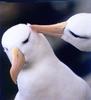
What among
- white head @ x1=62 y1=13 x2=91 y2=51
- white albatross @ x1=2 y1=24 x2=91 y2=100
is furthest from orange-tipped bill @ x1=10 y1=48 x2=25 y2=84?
white head @ x1=62 y1=13 x2=91 y2=51

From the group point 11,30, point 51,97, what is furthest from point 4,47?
point 51,97

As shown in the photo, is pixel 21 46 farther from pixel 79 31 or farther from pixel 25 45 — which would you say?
pixel 79 31

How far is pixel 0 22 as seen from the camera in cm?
90

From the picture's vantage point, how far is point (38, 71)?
86 centimetres

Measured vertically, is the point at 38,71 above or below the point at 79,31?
below

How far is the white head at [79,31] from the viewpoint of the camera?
2.68 feet

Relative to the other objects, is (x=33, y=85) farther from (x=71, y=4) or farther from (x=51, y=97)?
(x=71, y=4)

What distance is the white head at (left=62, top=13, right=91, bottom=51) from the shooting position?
2.68 ft

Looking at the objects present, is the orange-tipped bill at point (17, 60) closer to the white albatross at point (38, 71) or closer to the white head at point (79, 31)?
the white albatross at point (38, 71)

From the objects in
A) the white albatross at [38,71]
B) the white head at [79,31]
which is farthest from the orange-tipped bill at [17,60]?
the white head at [79,31]

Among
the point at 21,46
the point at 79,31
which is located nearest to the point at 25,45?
the point at 21,46

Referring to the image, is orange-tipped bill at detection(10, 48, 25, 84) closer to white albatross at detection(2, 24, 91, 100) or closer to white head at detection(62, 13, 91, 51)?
white albatross at detection(2, 24, 91, 100)

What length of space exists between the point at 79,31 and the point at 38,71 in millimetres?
140

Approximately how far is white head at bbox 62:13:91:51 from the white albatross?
0.20 feet
